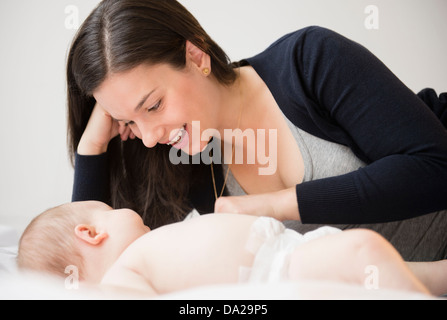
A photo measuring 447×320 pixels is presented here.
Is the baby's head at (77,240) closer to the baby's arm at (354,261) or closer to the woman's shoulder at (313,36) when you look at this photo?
the baby's arm at (354,261)

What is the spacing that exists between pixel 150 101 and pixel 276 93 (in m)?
0.37

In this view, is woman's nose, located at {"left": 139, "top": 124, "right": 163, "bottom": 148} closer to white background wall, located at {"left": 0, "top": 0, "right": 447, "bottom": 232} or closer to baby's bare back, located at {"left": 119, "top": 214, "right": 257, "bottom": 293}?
baby's bare back, located at {"left": 119, "top": 214, "right": 257, "bottom": 293}

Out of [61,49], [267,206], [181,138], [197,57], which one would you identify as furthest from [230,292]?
[61,49]

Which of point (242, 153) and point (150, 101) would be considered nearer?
point (150, 101)

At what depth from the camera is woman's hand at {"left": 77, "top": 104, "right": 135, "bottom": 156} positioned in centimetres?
133

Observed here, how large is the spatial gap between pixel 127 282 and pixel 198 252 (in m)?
0.14

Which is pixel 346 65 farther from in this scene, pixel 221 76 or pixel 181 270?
pixel 181 270

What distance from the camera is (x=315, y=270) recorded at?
2.29 ft

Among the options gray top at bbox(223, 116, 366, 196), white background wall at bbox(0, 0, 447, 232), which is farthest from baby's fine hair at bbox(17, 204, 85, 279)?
white background wall at bbox(0, 0, 447, 232)

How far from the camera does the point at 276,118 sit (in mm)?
1217

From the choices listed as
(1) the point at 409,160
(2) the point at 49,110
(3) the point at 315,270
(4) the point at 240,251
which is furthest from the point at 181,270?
(2) the point at 49,110

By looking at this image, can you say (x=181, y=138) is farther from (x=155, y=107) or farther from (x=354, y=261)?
(x=354, y=261)

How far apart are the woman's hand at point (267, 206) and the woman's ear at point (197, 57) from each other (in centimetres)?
39

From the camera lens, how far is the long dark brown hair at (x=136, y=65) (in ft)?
3.38
